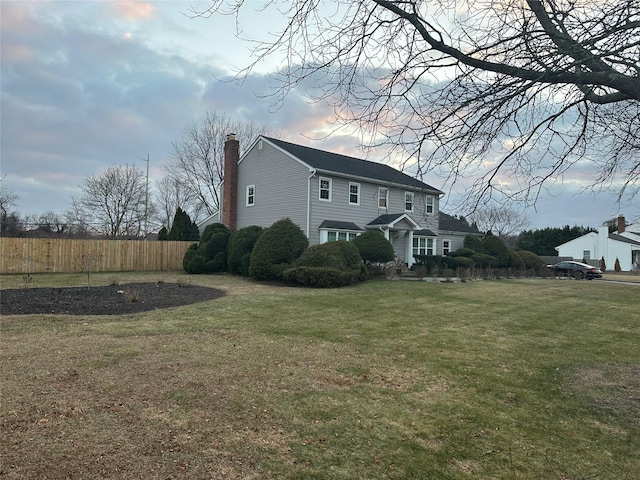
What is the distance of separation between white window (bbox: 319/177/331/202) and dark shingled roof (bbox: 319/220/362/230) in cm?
124

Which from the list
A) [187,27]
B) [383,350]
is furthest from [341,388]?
[187,27]

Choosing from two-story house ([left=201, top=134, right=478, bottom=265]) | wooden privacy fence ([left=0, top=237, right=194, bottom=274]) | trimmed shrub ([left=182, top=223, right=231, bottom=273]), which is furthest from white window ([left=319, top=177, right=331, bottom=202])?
wooden privacy fence ([left=0, top=237, right=194, bottom=274])

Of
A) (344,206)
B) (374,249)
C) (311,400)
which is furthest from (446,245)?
(311,400)

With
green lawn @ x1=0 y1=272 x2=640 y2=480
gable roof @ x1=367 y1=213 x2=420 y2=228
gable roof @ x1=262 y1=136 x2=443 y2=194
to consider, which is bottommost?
green lawn @ x1=0 y1=272 x2=640 y2=480

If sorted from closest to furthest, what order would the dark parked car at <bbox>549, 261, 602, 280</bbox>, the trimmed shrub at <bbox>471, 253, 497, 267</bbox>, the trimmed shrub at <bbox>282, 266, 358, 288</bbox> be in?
the trimmed shrub at <bbox>282, 266, 358, 288</bbox> < the trimmed shrub at <bbox>471, 253, 497, 267</bbox> < the dark parked car at <bbox>549, 261, 602, 280</bbox>

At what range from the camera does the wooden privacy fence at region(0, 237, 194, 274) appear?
20.2 m

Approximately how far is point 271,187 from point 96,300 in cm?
1385

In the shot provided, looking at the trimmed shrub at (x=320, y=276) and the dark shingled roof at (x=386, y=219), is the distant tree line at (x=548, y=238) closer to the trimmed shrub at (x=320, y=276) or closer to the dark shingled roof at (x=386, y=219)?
the dark shingled roof at (x=386, y=219)

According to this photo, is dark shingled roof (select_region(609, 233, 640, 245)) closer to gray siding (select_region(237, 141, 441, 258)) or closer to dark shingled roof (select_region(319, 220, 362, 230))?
gray siding (select_region(237, 141, 441, 258))

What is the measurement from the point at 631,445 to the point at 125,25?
9.08 meters

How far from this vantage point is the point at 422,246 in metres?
26.7

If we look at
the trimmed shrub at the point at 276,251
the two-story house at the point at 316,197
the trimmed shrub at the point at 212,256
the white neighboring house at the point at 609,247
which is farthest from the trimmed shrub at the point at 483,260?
the white neighboring house at the point at 609,247

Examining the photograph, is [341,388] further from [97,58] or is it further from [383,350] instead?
[97,58]

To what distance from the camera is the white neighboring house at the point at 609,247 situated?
4438cm
